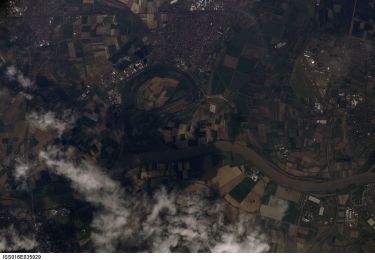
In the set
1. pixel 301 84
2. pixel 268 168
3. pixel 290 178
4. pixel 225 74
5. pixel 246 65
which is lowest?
pixel 290 178

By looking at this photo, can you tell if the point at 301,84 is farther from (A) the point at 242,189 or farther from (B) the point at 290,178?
(A) the point at 242,189

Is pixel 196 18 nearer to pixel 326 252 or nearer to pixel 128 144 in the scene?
pixel 128 144

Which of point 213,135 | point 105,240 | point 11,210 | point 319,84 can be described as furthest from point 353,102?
point 11,210

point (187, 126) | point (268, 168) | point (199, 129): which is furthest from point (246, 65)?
point (268, 168)

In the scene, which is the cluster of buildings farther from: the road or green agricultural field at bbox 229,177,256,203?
green agricultural field at bbox 229,177,256,203

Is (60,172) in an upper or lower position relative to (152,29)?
lower

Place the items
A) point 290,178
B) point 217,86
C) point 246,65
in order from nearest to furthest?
point 290,178 < point 217,86 < point 246,65

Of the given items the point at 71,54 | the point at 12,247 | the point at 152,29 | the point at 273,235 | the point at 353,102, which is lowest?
the point at 12,247
